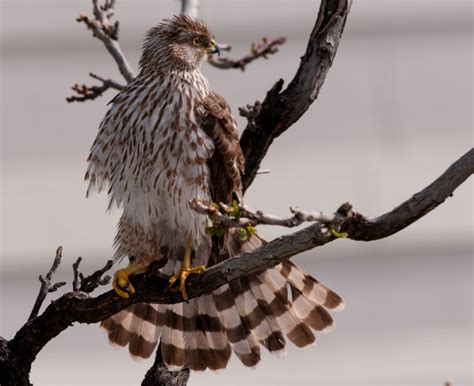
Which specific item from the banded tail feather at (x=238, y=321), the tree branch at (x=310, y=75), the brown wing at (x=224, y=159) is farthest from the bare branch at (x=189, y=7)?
the banded tail feather at (x=238, y=321)

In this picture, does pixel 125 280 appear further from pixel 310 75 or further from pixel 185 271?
pixel 310 75

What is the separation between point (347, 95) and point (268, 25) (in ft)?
2.54

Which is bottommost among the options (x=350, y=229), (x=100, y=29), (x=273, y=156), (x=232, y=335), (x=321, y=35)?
(x=350, y=229)

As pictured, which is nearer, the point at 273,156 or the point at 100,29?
the point at 100,29

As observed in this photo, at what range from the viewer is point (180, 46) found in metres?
5.33

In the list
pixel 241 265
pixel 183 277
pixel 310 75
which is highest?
pixel 310 75

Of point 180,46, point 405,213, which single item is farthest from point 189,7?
point 405,213

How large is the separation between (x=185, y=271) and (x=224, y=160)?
0.52m

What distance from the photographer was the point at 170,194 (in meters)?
4.87

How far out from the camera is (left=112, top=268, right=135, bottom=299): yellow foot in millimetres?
4469

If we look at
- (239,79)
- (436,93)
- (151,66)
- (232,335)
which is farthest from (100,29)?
(436,93)

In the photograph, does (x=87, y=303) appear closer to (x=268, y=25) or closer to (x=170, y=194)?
(x=170, y=194)

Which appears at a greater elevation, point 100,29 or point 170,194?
point 100,29

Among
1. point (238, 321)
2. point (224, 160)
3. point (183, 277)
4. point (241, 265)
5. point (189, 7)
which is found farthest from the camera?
point (189, 7)
